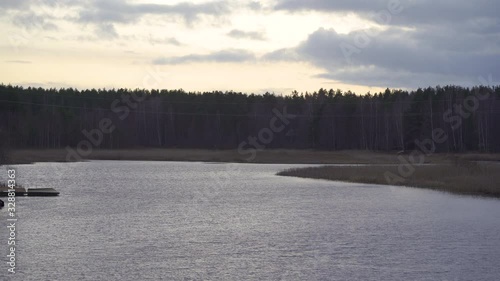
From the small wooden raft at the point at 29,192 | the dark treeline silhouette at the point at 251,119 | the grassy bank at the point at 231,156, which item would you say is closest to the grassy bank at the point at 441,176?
the grassy bank at the point at 231,156

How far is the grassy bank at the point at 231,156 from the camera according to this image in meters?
86.2

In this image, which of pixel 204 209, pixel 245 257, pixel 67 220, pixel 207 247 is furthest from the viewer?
pixel 204 209

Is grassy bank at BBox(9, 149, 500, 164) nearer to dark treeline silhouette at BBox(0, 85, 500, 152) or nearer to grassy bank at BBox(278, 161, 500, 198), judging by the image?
dark treeline silhouette at BBox(0, 85, 500, 152)

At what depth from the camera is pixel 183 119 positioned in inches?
5212

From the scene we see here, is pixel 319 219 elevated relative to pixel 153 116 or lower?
lower

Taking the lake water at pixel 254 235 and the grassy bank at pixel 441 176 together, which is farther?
the grassy bank at pixel 441 176

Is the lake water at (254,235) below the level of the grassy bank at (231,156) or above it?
below

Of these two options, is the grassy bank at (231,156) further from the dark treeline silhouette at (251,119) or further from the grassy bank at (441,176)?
the grassy bank at (441,176)

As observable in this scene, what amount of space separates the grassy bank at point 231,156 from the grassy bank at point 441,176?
74.6ft

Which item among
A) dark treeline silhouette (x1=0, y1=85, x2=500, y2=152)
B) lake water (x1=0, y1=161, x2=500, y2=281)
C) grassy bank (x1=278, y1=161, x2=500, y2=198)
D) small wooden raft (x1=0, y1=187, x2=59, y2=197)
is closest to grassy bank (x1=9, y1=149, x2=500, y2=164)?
dark treeline silhouette (x1=0, y1=85, x2=500, y2=152)

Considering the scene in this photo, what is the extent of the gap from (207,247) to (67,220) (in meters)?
8.99

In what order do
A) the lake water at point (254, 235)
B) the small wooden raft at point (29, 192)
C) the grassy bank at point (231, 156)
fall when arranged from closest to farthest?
the lake water at point (254, 235) < the small wooden raft at point (29, 192) < the grassy bank at point (231, 156)

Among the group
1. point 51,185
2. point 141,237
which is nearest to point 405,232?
point 141,237

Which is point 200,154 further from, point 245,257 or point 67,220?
point 245,257
